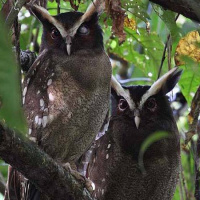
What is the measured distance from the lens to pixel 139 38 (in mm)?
3250

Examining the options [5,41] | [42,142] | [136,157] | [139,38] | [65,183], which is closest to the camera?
[5,41]

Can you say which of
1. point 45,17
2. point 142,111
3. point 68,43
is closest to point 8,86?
point 68,43

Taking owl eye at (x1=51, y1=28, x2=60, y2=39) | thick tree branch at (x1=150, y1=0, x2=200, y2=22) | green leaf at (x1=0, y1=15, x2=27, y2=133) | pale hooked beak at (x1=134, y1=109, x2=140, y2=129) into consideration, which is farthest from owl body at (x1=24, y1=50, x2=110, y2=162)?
green leaf at (x1=0, y1=15, x2=27, y2=133)

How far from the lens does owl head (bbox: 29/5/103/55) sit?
2.53 meters

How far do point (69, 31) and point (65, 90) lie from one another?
0.38 m

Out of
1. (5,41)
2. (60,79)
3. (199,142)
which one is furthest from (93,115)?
(5,41)

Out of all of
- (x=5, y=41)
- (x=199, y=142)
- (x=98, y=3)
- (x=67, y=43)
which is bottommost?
(x=199, y=142)

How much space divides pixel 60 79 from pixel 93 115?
0.29 metres

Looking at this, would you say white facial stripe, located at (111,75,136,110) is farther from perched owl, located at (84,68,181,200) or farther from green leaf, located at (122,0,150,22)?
green leaf, located at (122,0,150,22)

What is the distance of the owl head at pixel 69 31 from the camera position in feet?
8.31

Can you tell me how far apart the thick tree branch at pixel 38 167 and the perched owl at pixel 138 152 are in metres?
0.89

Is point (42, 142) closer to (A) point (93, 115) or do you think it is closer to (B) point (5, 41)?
(A) point (93, 115)

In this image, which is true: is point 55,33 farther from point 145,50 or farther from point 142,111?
point 145,50

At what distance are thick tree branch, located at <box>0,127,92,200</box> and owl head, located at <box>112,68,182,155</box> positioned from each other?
99 centimetres
